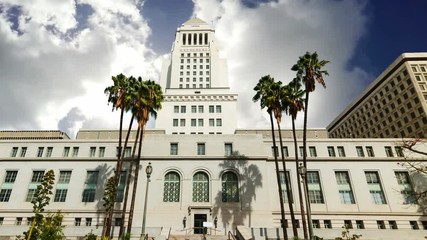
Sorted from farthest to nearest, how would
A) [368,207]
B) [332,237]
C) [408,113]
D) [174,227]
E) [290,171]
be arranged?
1. [408,113]
2. [290,171]
3. [368,207]
4. [174,227]
5. [332,237]

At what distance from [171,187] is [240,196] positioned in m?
9.22

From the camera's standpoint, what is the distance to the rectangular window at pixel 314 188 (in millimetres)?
34938

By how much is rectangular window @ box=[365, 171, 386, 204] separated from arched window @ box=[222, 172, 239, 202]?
18.5m

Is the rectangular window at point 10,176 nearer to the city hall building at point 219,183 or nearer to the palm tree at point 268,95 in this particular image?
the city hall building at point 219,183

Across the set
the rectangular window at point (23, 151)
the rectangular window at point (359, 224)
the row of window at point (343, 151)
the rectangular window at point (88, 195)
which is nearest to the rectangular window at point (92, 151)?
the rectangular window at point (88, 195)

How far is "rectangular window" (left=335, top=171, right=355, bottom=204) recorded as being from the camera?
34906 millimetres

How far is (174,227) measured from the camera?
105 ft

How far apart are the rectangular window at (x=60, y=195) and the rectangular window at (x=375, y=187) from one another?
41.5 metres

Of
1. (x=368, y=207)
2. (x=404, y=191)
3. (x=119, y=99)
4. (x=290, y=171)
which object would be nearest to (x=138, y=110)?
(x=119, y=99)

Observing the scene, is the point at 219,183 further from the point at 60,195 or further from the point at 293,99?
the point at 60,195

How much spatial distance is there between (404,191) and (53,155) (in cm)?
4913

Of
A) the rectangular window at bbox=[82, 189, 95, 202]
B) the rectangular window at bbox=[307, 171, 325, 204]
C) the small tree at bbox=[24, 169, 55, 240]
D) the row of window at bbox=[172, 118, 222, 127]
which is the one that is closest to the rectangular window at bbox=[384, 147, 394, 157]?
the rectangular window at bbox=[307, 171, 325, 204]

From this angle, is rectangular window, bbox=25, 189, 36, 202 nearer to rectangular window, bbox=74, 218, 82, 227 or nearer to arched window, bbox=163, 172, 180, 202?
rectangular window, bbox=74, 218, 82, 227

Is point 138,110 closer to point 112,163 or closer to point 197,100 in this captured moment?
point 112,163
